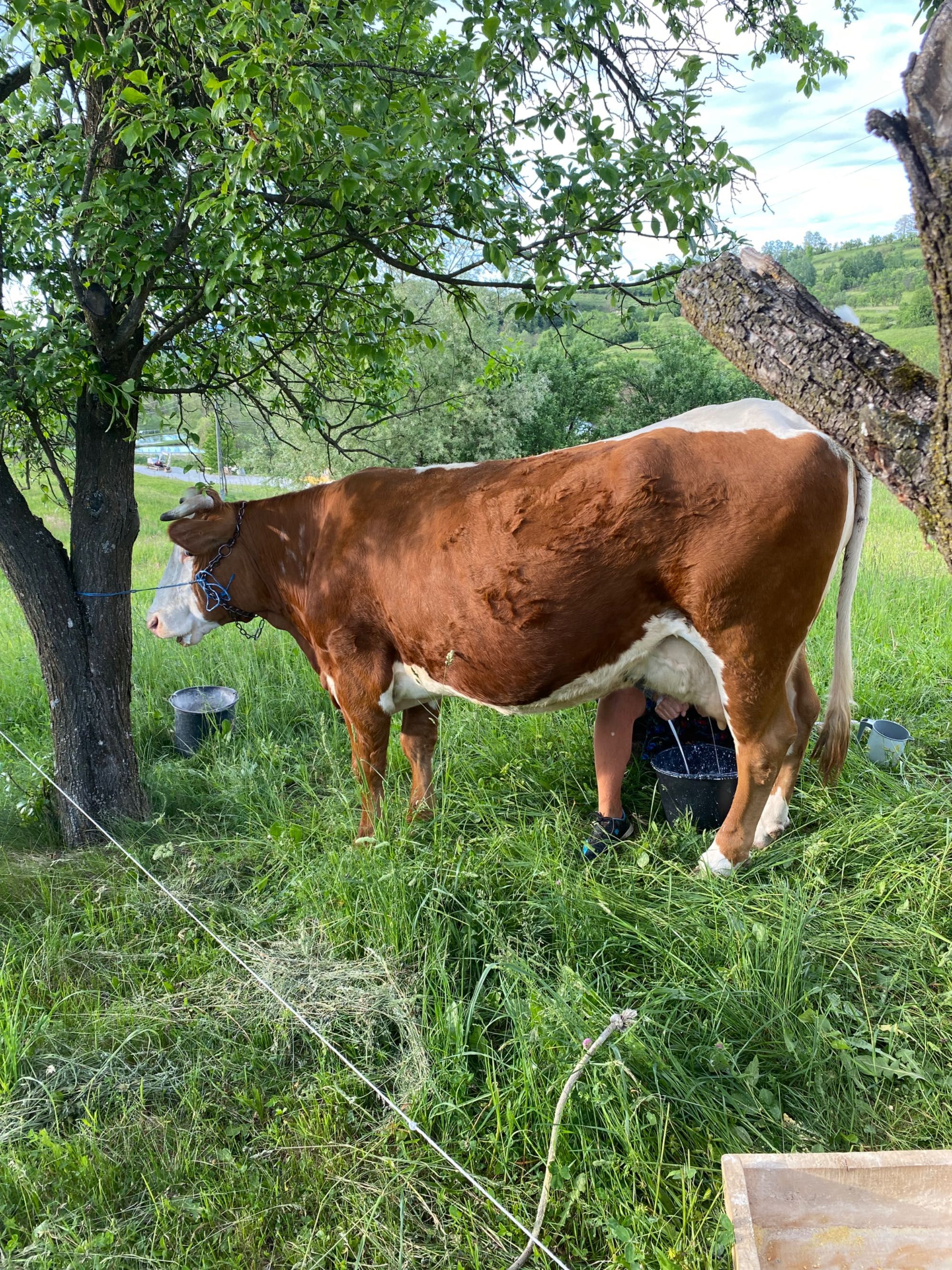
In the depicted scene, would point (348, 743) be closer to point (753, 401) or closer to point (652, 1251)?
point (753, 401)

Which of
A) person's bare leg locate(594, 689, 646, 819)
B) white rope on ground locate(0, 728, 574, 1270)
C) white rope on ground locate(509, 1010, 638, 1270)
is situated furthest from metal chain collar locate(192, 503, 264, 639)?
white rope on ground locate(509, 1010, 638, 1270)

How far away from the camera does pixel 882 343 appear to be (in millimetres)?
1632

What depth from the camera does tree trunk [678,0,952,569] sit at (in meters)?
1.28

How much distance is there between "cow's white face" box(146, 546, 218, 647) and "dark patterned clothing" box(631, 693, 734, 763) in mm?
2349

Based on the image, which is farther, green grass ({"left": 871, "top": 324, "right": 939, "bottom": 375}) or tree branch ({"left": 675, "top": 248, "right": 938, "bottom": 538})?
green grass ({"left": 871, "top": 324, "right": 939, "bottom": 375})

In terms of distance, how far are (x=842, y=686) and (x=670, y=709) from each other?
0.79 m

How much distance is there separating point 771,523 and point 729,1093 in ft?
6.15

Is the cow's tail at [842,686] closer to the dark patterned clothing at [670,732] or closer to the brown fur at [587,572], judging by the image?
the brown fur at [587,572]

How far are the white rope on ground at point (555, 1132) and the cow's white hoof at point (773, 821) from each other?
1512 millimetres

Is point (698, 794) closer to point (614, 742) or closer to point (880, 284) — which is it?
point (614, 742)

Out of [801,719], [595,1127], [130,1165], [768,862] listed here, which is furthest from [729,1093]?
[801,719]

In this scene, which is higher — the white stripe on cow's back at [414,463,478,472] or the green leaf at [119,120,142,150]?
the green leaf at [119,120,142,150]

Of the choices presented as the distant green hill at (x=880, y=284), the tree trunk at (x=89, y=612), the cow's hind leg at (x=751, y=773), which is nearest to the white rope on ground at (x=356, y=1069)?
the tree trunk at (x=89, y=612)

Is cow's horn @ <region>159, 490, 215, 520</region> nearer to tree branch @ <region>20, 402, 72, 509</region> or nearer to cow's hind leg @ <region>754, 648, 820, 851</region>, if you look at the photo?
tree branch @ <region>20, 402, 72, 509</region>
